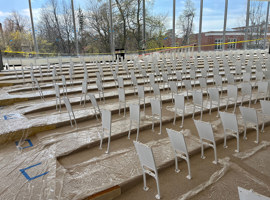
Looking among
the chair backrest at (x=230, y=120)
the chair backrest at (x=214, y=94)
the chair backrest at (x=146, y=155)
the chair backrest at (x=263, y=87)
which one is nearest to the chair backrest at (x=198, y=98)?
the chair backrest at (x=214, y=94)

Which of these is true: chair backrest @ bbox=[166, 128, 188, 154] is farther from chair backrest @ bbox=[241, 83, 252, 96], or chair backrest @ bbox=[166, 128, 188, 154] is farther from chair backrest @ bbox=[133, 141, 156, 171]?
chair backrest @ bbox=[241, 83, 252, 96]

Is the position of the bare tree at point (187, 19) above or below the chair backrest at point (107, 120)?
above

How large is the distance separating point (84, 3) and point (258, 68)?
11.8 metres

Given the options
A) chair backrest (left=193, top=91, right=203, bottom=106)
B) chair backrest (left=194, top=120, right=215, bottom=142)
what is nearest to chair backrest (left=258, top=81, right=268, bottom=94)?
chair backrest (left=193, top=91, right=203, bottom=106)

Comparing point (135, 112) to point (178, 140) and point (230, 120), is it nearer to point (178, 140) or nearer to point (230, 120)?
point (178, 140)

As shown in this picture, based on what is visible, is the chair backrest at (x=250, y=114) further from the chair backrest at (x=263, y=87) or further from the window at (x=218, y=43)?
the window at (x=218, y=43)

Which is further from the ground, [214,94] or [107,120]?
[214,94]

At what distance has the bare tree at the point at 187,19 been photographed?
17234 mm

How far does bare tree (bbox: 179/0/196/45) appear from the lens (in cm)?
1723

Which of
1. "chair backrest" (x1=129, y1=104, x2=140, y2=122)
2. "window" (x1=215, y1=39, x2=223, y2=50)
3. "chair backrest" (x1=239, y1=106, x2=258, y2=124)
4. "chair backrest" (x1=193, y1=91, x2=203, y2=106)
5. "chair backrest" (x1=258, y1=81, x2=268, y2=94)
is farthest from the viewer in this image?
"window" (x1=215, y1=39, x2=223, y2=50)

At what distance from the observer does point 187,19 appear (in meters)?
17.5

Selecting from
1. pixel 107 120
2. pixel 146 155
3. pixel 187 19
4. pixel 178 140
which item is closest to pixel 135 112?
pixel 107 120

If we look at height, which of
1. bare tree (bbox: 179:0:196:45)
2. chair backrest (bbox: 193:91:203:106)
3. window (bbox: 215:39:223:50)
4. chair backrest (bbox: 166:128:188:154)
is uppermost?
bare tree (bbox: 179:0:196:45)

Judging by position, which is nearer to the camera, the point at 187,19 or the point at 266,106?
the point at 266,106
